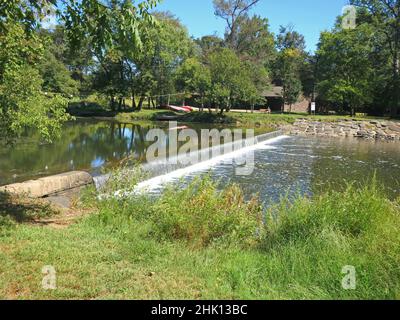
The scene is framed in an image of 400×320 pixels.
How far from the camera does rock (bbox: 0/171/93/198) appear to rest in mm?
9086

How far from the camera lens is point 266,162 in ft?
61.8

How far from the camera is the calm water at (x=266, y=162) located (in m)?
13.9

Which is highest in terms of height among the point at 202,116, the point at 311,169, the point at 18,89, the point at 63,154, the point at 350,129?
the point at 18,89

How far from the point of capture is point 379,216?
235 inches

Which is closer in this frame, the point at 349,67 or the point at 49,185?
the point at 49,185

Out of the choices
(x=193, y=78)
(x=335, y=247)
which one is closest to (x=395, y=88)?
(x=193, y=78)

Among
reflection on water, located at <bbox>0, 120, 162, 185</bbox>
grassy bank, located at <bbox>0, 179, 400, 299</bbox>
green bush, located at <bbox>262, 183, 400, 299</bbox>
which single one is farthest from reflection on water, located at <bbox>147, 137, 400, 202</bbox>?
reflection on water, located at <bbox>0, 120, 162, 185</bbox>

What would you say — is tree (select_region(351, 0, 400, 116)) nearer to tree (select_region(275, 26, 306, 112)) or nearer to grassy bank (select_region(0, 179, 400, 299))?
tree (select_region(275, 26, 306, 112))

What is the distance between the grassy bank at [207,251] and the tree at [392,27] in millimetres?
39291

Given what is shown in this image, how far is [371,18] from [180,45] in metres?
20.9

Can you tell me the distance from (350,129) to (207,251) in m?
33.4

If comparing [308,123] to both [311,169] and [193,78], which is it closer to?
[193,78]

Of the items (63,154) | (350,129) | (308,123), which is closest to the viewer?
(63,154)
